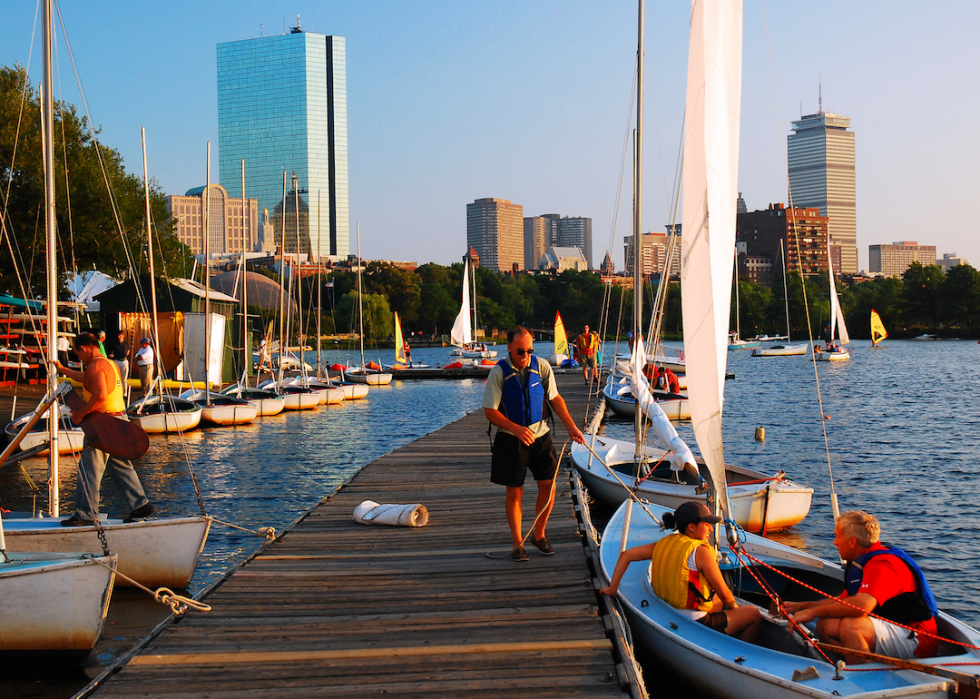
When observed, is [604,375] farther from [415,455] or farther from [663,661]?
[663,661]

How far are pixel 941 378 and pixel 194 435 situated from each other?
4053 centimetres

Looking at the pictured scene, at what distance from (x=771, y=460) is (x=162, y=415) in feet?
53.5

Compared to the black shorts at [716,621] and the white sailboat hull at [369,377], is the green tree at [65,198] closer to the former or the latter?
the white sailboat hull at [369,377]

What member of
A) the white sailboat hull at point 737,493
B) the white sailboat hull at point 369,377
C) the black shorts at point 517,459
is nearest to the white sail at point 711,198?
the black shorts at point 517,459

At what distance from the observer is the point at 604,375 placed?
1502 inches

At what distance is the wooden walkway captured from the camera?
15.4ft

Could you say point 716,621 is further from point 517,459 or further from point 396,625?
point 396,625

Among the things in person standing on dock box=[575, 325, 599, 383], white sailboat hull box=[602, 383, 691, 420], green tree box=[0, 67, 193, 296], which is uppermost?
green tree box=[0, 67, 193, 296]

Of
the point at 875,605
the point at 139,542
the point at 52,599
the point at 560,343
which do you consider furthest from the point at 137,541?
the point at 560,343

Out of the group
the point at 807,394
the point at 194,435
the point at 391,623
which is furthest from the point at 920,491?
the point at 807,394

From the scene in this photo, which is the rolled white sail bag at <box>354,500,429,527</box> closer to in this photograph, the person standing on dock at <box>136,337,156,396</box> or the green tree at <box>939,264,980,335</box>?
the person standing on dock at <box>136,337,156,396</box>

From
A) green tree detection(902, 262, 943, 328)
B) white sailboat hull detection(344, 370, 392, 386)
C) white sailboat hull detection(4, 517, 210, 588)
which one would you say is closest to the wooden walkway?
white sailboat hull detection(4, 517, 210, 588)

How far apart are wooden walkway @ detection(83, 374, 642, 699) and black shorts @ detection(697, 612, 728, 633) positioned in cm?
67

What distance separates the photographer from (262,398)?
28391 mm
